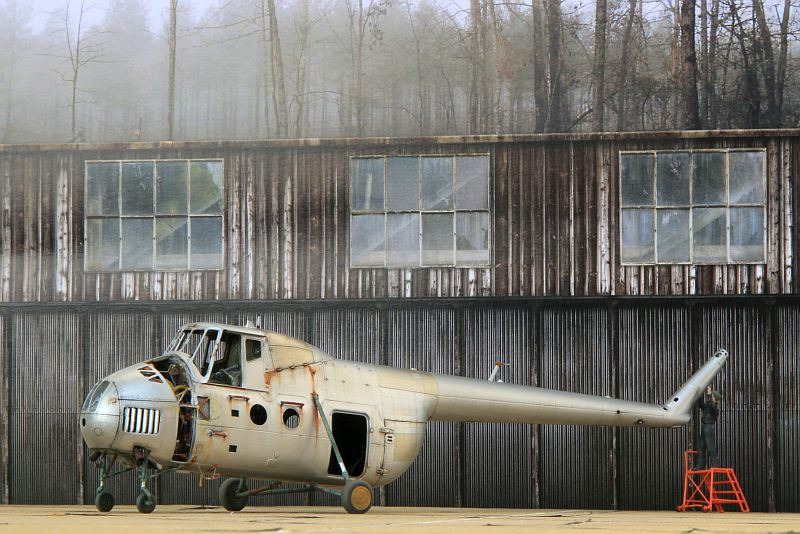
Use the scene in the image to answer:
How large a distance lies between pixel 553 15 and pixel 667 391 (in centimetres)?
2937

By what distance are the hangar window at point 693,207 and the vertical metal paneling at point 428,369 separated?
4724 millimetres

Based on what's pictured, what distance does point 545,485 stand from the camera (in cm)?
2548

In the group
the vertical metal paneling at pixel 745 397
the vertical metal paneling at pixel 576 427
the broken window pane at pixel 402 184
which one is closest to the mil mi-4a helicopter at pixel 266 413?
the vertical metal paneling at pixel 576 427

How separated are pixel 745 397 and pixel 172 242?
14.1 metres

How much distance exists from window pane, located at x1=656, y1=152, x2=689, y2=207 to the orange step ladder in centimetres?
590

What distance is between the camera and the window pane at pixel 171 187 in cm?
2661

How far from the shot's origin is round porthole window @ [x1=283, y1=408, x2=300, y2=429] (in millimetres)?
18266

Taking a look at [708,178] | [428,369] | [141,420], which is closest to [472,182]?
[428,369]

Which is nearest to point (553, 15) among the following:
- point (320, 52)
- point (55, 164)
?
point (320, 52)

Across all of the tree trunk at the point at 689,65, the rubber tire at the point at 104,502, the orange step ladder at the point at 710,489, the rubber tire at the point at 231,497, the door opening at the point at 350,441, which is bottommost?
the orange step ladder at the point at 710,489

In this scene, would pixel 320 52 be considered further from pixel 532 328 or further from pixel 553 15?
pixel 532 328

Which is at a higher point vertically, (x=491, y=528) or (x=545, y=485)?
(x=491, y=528)

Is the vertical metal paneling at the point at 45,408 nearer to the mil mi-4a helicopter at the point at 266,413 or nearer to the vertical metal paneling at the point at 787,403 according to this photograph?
the mil mi-4a helicopter at the point at 266,413

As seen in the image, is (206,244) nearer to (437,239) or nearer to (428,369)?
(437,239)
